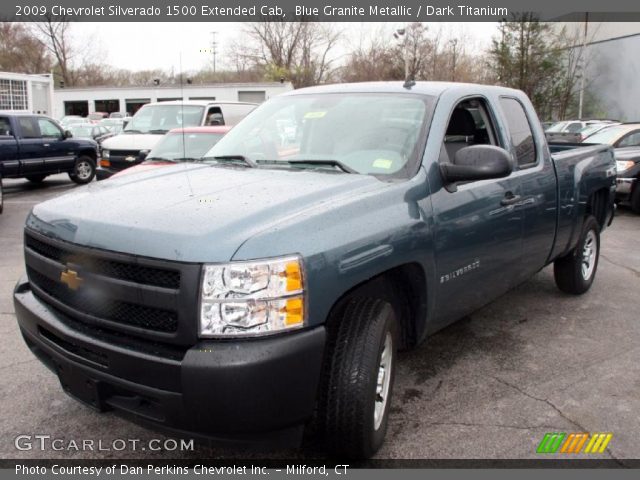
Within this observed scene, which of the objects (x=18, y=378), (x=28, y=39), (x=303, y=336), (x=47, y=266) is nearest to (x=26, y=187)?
(x=18, y=378)

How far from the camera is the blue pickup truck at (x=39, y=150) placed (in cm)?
1369

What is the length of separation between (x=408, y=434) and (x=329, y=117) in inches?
78.7

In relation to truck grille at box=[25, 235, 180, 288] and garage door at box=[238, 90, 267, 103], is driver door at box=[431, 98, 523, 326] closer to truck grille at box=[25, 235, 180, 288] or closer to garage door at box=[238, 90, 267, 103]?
truck grille at box=[25, 235, 180, 288]

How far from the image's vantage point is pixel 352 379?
271 centimetres

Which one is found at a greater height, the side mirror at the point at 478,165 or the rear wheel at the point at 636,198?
the side mirror at the point at 478,165

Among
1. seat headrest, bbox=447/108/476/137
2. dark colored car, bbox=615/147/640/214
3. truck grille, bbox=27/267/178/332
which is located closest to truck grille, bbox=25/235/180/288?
truck grille, bbox=27/267/178/332

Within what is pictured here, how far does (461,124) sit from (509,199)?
0.59 meters

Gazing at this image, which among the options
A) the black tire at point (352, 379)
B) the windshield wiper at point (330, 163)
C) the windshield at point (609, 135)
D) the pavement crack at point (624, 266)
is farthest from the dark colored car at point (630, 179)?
the black tire at point (352, 379)

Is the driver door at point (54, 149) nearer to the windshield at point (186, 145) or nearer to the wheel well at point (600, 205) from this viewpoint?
the windshield at point (186, 145)

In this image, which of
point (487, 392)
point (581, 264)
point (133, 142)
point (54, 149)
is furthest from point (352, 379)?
point (54, 149)

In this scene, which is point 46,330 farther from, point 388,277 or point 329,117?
point 329,117

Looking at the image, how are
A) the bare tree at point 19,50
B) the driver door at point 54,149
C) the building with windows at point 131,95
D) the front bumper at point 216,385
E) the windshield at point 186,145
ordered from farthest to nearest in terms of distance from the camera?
the bare tree at point 19,50 → the building with windows at point 131,95 → the driver door at point 54,149 → the windshield at point 186,145 → the front bumper at point 216,385

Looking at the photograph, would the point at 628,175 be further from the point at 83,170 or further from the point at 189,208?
the point at 83,170

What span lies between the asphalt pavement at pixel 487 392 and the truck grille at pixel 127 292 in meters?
0.52
